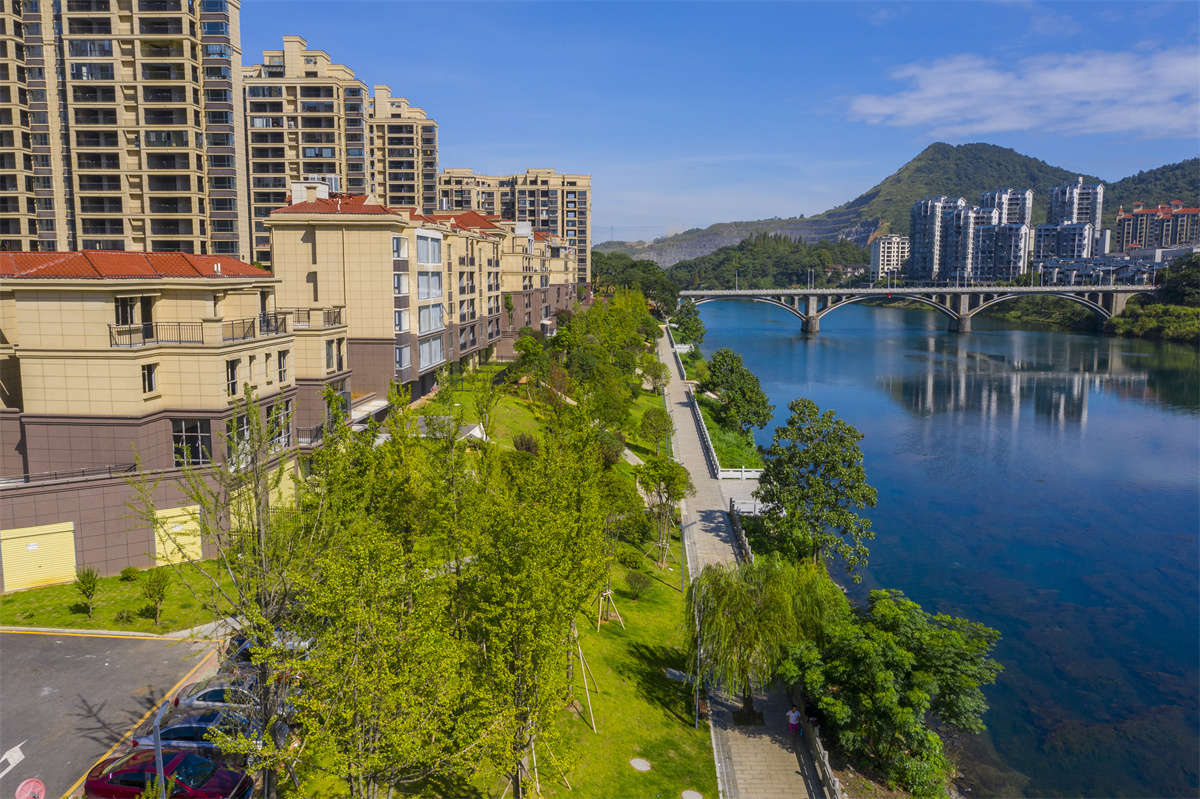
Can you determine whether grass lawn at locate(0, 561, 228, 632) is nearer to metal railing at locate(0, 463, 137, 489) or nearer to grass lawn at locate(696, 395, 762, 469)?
metal railing at locate(0, 463, 137, 489)

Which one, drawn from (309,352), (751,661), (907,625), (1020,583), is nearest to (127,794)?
(751,661)

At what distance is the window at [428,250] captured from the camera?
39.9 metres

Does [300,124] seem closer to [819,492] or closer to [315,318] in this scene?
[315,318]

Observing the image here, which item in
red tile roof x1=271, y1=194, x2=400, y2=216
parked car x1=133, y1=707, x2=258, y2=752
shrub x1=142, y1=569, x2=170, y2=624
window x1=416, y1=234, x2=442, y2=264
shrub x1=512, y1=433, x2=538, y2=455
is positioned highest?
red tile roof x1=271, y1=194, x2=400, y2=216

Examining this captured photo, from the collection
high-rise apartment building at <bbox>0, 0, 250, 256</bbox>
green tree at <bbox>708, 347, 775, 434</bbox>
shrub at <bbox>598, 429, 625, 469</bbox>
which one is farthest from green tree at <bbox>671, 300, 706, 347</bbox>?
high-rise apartment building at <bbox>0, 0, 250, 256</bbox>

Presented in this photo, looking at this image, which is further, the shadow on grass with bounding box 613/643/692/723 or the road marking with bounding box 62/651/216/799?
the shadow on grass with bounding box 613/643/692/723

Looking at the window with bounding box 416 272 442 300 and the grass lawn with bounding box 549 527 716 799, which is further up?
the window with bounding box 416 272 442 300

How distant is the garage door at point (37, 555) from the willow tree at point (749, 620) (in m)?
17.1

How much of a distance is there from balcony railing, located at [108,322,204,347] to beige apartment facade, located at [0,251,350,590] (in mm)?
41

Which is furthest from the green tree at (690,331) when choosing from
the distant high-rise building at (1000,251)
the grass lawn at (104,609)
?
the distant high-rise building at (1000,251)

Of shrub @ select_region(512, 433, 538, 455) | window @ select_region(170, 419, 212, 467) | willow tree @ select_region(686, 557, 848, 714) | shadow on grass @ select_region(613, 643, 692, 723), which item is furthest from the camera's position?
shrub @ select_region(512, 433, 538, 455)

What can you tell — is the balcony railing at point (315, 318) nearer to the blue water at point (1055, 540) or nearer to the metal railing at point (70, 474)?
the metal railing at point (70, 474)

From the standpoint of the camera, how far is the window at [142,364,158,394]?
2362 centimetres

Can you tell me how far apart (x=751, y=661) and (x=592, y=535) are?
5.25 m
